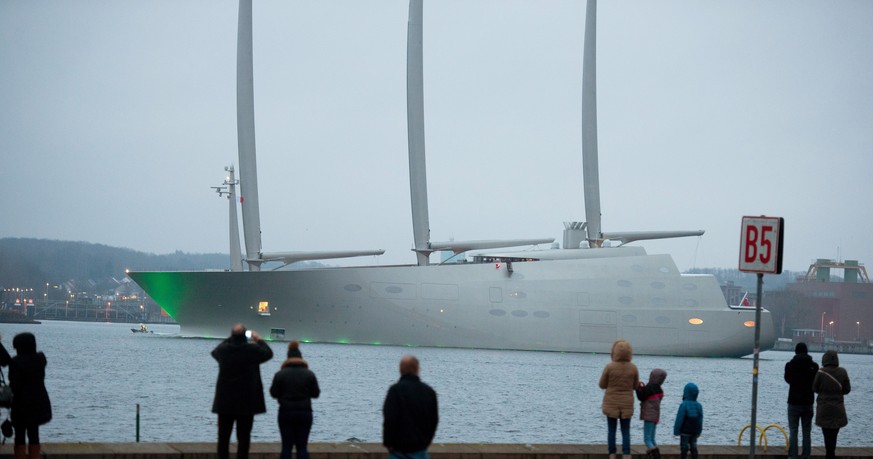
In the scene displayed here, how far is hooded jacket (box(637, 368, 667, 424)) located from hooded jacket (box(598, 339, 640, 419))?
576 mm

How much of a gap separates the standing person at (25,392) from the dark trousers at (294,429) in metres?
2.36

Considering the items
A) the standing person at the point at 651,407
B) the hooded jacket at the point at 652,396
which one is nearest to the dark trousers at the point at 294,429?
the standing person at the point at 651,407

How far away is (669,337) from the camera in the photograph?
61375 millimetres

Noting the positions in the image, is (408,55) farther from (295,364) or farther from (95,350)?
(295,364)

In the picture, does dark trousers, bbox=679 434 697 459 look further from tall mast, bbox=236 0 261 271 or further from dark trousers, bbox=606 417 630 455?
tall mast, bbox=236 0 261 271

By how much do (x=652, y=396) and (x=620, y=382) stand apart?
41.8 inches

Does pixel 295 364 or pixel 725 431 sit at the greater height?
pixel 295 364

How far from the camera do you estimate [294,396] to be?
10.6m

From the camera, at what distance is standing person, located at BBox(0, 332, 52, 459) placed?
1100 cm

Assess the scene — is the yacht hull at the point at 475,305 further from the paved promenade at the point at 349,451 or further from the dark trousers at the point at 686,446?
the dark trousers at the point at 686,446

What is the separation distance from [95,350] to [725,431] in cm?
4622

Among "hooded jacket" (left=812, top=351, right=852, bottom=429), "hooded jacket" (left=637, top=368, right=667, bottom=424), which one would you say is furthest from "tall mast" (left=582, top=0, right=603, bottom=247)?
"hooded jacket" (left=637, top=368, right=667, bottom=424)

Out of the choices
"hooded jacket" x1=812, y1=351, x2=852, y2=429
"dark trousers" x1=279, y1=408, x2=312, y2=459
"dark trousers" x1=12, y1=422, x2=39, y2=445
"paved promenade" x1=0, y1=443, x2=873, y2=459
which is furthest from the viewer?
"hooded jacket" x1=812, y1=351, x2=852, y2=429

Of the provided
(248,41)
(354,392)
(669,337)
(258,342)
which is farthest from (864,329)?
(258,342)
